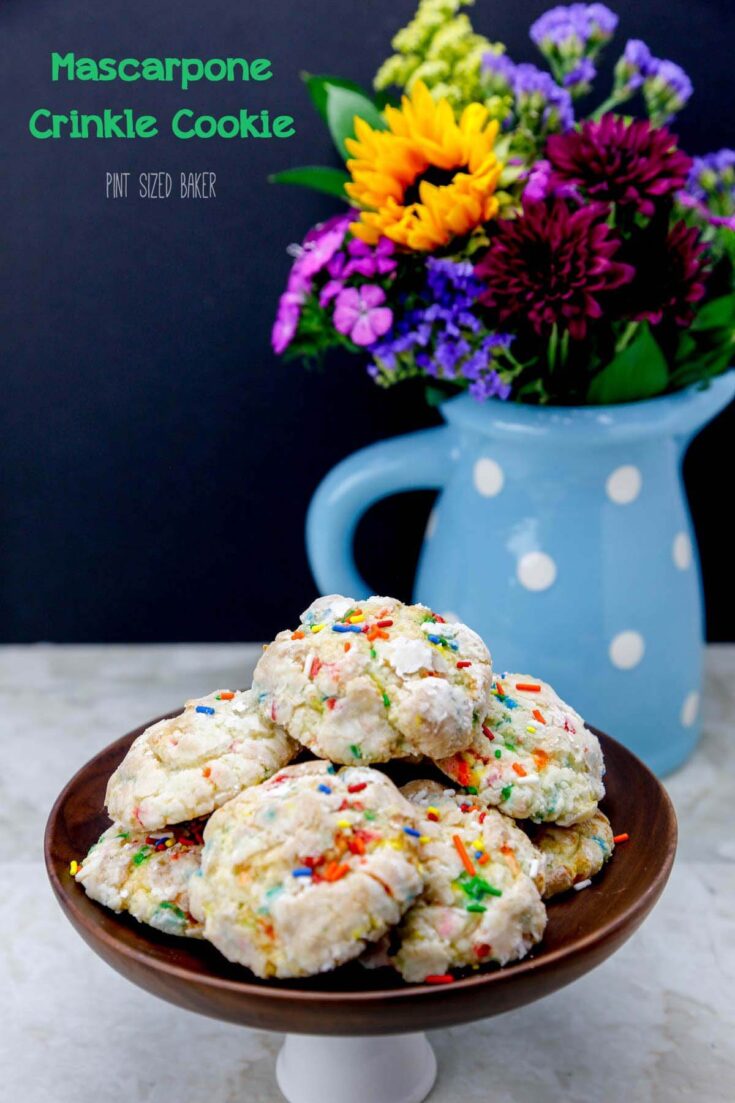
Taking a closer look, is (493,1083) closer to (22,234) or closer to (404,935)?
(404,935)

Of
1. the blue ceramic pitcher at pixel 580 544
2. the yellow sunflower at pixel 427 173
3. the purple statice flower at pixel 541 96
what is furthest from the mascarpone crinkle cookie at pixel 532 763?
the purple statice flower at pixel 541 96

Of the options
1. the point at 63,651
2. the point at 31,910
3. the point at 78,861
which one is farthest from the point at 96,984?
the point at 63,651

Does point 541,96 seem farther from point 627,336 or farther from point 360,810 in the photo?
point 360,810

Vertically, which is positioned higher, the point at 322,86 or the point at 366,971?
the point at 322,86

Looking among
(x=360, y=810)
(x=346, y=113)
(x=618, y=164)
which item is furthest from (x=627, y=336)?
(x=360, y=810)

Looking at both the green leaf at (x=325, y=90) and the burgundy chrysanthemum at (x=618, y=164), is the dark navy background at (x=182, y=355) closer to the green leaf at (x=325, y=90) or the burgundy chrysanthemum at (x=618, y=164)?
the green leaf at (x=325, y=90)

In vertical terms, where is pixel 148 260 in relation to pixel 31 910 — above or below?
above
